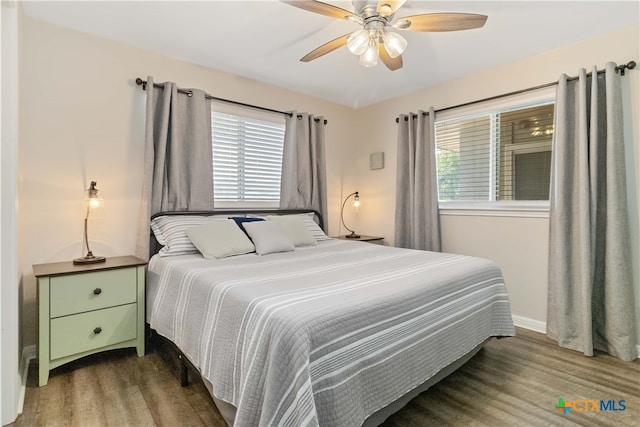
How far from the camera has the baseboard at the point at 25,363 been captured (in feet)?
5.91

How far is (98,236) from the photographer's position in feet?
8.43

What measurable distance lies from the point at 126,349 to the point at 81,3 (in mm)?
2431

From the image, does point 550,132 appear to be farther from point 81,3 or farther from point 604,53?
point 81,3

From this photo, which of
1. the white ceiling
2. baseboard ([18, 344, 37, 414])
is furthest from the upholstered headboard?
the white ceiling

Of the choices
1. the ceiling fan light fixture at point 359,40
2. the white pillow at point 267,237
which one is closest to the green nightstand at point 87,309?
the white pillow at point 267,237

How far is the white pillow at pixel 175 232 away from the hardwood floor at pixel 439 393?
2.42 feet

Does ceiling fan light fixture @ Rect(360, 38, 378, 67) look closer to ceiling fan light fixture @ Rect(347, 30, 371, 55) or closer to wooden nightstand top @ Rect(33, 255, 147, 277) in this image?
ceiling fan light fixture @ Rect(347, 30, 371, 55)

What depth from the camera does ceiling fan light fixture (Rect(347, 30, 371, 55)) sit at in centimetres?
193

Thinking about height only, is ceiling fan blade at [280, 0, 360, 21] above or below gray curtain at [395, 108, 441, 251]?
above

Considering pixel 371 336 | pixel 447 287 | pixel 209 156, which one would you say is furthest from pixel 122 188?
pixel 447 287

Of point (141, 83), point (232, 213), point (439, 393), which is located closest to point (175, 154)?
point (141, 83)

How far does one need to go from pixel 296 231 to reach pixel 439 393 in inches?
66.1

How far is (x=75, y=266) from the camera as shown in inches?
86.3

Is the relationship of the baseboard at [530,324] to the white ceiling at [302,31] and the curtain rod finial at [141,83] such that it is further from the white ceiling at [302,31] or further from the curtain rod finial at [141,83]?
the curtain rod finial at [141,83]
